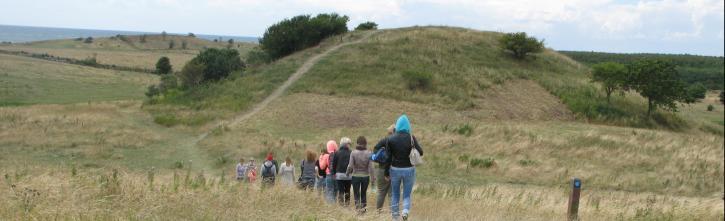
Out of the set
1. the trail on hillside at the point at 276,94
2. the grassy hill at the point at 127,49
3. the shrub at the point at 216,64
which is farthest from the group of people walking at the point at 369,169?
the grassy hill at the point at 127,49

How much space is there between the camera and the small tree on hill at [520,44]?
42719mm

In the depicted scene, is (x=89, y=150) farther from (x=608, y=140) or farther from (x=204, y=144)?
(x=608, y=140)

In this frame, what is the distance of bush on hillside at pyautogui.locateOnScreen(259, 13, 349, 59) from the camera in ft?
151

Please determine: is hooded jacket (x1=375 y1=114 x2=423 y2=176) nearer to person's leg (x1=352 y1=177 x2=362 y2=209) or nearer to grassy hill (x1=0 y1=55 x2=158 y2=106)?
person's leg (x1=352 y1=177 x2=362 y2=209)

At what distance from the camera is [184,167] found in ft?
70.7

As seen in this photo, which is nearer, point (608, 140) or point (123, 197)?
point (123, 197)

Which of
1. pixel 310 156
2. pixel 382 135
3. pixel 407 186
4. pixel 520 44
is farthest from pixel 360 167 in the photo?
pixel 520 44

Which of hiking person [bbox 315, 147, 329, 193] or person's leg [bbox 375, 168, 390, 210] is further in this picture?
hiking person [bbox 315, 147, 329, 193]

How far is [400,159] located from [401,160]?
0.07 feet

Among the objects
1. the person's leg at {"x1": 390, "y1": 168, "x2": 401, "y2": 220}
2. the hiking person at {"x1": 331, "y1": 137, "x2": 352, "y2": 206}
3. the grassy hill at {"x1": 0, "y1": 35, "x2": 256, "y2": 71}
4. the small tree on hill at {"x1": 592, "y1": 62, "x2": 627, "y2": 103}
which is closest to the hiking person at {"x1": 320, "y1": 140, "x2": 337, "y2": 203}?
the hiking person at {"x1": 331, "y1": 137, "x2": 352, "y2": 206}

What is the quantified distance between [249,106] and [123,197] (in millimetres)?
26485

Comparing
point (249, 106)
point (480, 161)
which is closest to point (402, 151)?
point (480, 161)

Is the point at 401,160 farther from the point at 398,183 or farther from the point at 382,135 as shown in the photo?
the point at 382,135

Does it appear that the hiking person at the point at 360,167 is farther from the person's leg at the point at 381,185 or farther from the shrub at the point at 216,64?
the shrub at the point at 216,64
